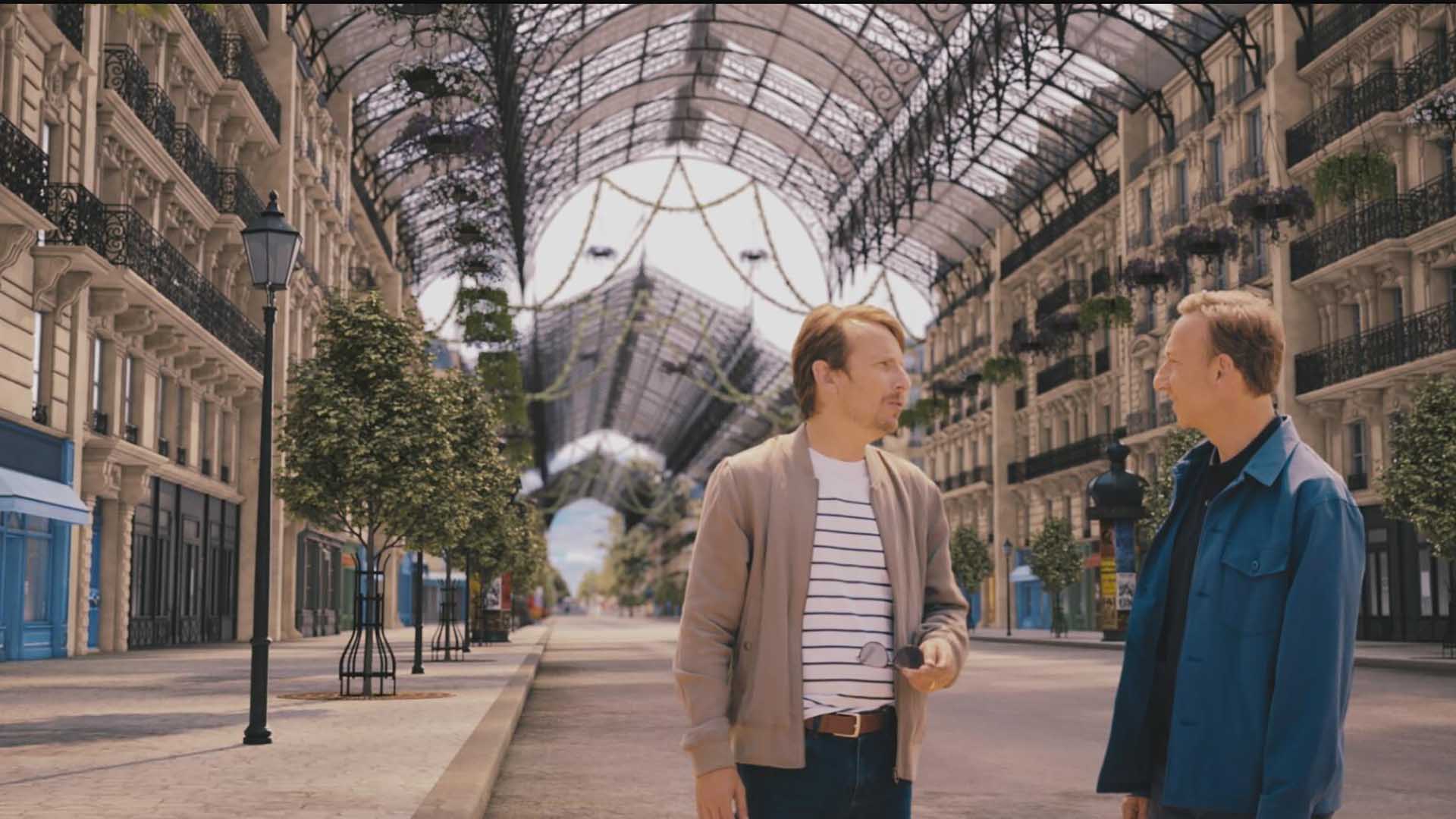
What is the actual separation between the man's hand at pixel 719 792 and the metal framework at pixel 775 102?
27.8 m

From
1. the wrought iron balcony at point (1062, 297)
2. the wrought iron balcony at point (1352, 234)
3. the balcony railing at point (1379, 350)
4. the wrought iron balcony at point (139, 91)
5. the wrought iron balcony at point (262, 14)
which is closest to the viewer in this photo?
the wrought iron balcony at point (139, 91)

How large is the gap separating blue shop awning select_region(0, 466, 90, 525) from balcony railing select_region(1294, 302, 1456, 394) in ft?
88.4

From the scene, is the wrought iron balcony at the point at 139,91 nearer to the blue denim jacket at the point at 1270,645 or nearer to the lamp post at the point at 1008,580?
the blue denim jacket at the point at 1270,645

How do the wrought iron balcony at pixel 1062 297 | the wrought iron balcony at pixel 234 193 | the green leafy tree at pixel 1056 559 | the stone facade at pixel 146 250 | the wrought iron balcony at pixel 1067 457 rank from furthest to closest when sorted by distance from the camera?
the wrought iron balcony at pixel 1062 297, the wrought iron balcony at pixel 1067 457, the green leafy tree at pixel 1056 559, the wrought iron balcony at pixel 234 193, the stone facade at pixel 146 250

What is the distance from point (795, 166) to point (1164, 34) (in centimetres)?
2330

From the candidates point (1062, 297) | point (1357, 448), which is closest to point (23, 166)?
point (1357, 448)

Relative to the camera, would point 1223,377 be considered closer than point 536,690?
Yes

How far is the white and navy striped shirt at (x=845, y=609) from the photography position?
3.88m

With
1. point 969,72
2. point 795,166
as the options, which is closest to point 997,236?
point 795,166

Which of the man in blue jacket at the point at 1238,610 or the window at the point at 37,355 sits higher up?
the window at the point at 37,355

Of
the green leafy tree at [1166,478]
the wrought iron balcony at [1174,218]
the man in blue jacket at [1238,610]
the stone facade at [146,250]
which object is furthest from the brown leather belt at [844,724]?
the wrought iron balcony at [1174,218]

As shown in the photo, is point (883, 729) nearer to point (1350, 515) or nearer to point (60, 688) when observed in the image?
point (1350, 515)

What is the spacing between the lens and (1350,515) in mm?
3490

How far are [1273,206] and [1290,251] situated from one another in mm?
10645
